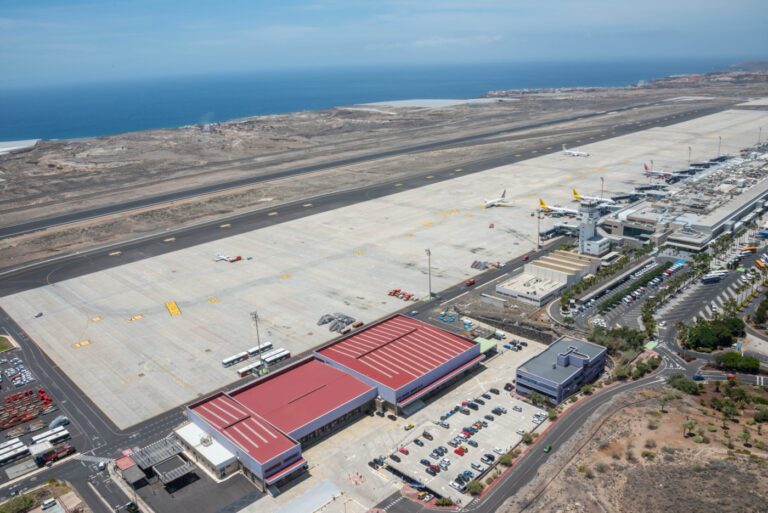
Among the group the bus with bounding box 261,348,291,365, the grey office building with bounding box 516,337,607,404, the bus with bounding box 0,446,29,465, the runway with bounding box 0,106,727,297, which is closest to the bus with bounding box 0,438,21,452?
the bus with bounding box 0,446,29,465

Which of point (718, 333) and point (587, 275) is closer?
point (718, 333)

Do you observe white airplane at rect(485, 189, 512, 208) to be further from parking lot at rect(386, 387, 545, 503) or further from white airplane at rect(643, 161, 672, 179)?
parking lot at rect(386, 387, 545, 503)

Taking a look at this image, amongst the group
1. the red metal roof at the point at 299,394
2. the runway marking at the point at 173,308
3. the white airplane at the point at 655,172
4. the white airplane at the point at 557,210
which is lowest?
the runway marking at the point at 173,308

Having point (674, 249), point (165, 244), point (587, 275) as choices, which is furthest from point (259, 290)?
point (674, 249)

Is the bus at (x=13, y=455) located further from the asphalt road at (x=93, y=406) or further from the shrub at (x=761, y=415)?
the shrub at (x=761, y=415)

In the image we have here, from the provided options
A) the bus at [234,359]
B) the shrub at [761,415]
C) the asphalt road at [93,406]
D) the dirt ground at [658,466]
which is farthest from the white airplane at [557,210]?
the bus at [234,359]

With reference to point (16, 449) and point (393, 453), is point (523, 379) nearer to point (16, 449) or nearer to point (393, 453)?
point (393, 453)

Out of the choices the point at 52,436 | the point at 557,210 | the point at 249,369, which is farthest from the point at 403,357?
the point at 557,210
